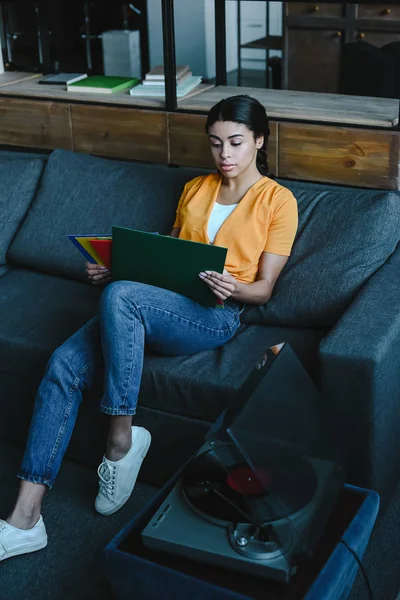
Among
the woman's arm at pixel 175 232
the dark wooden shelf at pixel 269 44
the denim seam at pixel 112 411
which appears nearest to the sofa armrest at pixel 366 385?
the denim seam at pixel 112 411

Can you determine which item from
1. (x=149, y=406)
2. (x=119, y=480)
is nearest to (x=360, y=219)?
(x=149, y=406)

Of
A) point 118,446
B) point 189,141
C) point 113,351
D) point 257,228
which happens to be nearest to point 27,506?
point 118,446

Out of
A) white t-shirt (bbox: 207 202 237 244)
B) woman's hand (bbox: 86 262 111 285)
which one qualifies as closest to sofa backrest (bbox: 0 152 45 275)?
woman's hand (bbox: 86 262 111 285)

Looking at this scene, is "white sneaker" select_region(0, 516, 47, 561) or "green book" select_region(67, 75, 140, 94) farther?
"green book" select_region(67, 75, 140, 94)

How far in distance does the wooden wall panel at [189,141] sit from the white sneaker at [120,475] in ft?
3.59

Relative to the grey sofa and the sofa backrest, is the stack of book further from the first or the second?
the sofa backrest

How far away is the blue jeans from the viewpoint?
80.2 inches

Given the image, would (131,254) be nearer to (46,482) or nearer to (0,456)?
(46,482)

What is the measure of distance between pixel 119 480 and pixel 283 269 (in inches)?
30.5

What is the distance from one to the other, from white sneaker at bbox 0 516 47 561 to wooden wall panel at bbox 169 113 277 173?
1.38 meters

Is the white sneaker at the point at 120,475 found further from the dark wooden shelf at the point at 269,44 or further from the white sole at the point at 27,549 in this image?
the dark wooden shelf at the point at 269,44

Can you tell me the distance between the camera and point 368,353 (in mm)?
1860

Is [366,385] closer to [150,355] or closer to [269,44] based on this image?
[150,355]

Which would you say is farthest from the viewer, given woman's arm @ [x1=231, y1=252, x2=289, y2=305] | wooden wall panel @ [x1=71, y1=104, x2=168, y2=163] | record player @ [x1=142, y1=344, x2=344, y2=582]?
wooden wall panel @ [x1=71, y1=104, x2=168, y2=163]
